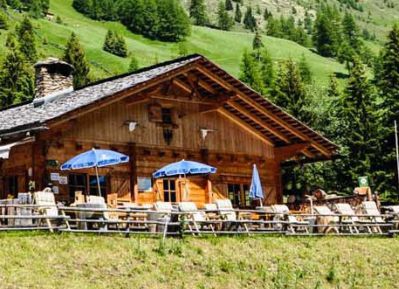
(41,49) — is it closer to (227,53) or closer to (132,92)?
(227,53)

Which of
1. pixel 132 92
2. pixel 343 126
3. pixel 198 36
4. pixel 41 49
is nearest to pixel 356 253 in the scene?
pixel 132 92

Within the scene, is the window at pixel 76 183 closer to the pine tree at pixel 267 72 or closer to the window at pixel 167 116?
the window at pixel 167 116

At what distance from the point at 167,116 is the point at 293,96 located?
24.1m

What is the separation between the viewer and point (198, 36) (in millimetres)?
175875

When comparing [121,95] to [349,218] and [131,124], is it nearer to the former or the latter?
[131,124]

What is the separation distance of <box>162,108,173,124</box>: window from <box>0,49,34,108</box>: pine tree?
124 feet

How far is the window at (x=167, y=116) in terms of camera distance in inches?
1092

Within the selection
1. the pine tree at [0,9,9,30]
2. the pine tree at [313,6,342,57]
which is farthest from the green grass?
the pine tree at [313,6,342,57]

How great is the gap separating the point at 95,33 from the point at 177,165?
133244mm

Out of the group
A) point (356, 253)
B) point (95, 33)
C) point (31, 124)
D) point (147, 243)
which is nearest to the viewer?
point (147, 243)

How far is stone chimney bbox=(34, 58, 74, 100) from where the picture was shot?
2980cm

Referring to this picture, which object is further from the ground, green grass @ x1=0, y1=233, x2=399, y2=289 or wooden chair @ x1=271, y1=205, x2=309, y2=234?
wooden chair @ x1=271, y1=205, x2=309, y2=234

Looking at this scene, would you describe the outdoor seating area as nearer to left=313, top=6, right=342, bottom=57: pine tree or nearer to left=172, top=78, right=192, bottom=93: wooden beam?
left=172, top=78, right=192, bottom=93: wooden beam

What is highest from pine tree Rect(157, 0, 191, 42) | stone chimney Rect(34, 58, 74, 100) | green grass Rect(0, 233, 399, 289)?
Result: pine tree Rect(157, 0, 191, 42)
